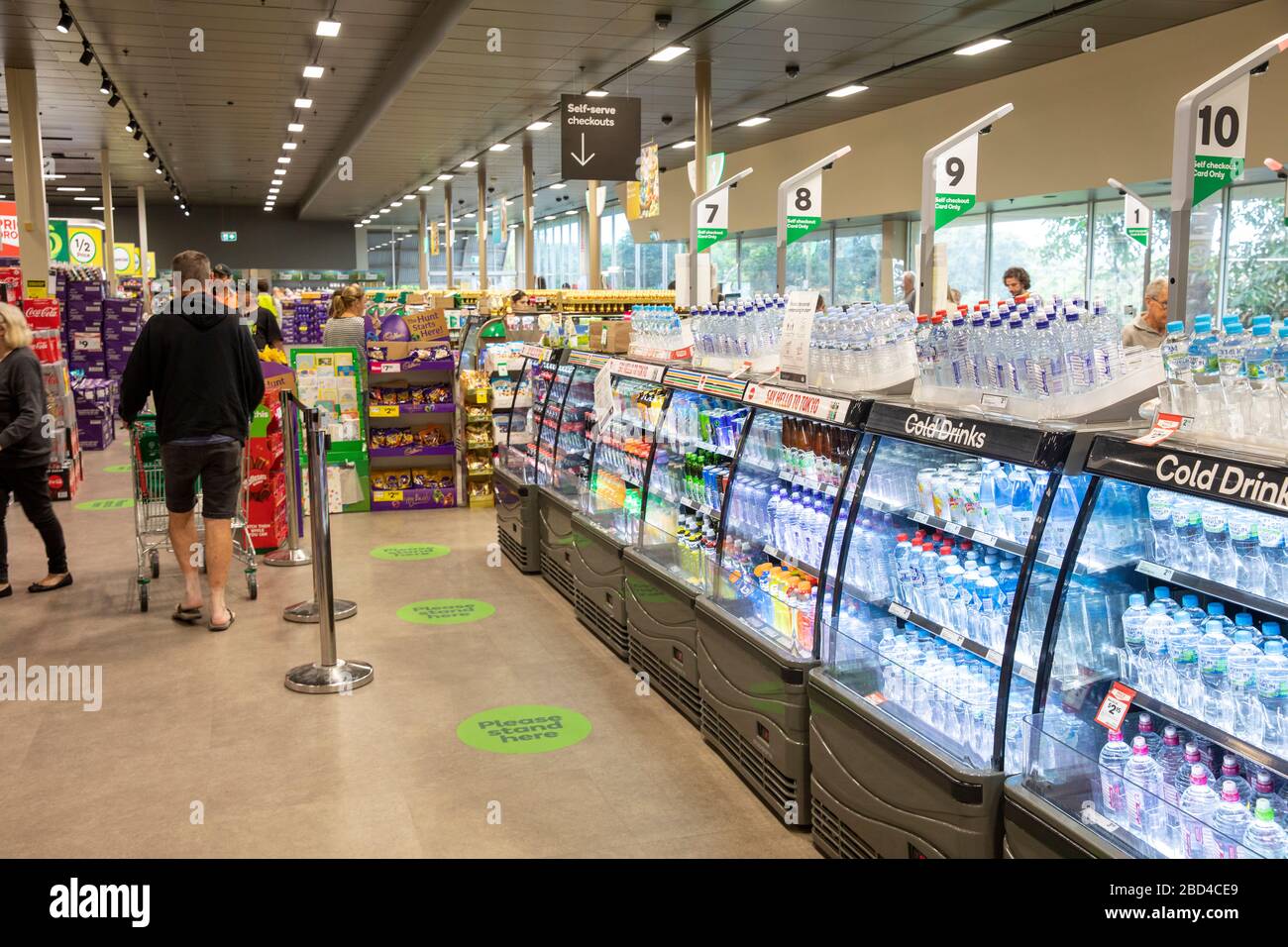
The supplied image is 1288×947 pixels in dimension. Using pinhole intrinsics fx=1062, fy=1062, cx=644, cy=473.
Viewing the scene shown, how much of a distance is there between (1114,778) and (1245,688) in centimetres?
36

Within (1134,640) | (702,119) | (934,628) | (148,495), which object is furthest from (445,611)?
(702,119)

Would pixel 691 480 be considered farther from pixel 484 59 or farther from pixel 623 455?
pixel 484 59

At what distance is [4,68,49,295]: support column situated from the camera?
12469 millimetres

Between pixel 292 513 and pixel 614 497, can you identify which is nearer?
pixel 614 497

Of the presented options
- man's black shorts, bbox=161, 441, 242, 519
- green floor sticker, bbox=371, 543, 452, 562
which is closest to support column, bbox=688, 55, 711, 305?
green floor sticker, bbox=371, 543, 452, 562

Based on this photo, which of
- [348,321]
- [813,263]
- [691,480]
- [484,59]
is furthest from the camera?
[813,263]

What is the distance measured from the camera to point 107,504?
9461 mm

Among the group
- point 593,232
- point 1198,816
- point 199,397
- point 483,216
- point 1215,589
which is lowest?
point 1198,816

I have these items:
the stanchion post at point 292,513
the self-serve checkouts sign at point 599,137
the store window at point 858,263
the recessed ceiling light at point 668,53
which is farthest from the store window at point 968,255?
the stanchion post at point 292,513

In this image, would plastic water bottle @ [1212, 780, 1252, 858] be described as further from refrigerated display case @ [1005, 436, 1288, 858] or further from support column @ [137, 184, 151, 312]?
support column @ [137, 184, 151, 312]

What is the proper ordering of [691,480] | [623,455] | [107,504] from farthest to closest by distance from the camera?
1. [107,504]
2. [623,455]
3. [691,480]

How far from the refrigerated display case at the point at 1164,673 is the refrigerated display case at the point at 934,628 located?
10cm

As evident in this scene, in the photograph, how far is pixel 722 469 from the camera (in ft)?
16.3

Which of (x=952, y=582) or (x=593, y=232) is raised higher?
(x=593, y=232)
